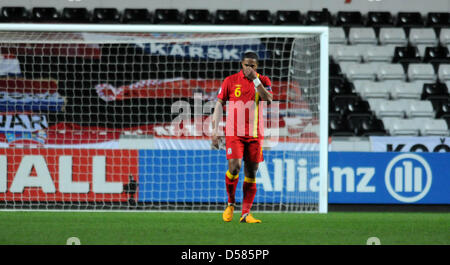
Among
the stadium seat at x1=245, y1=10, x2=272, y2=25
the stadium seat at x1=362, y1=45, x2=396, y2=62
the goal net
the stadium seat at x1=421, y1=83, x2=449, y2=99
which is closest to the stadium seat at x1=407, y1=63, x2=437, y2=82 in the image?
the stadium seat at x1=421, y1=83, x2=449, y2=99

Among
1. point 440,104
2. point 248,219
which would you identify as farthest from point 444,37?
point 248,219

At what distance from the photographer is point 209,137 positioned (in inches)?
418

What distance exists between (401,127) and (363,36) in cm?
284

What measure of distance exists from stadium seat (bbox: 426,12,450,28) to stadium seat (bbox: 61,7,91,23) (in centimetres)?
710

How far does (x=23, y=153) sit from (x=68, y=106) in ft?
4.94

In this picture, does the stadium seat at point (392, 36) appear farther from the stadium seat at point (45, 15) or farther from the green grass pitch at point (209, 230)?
the green grass pitch at point (209, 230)

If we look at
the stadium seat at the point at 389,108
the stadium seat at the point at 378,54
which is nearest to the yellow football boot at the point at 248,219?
the stadium seat at the point at 389,108

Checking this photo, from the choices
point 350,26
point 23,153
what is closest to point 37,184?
point 23,153

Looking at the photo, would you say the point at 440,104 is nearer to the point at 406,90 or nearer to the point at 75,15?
the point at 406,90

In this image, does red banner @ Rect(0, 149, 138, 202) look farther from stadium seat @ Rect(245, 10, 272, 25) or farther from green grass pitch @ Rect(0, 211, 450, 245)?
stadium seat @ Rect(245, 10, 272, 25)

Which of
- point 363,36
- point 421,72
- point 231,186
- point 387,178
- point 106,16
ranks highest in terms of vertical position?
point 106,16

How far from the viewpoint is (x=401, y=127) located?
41.4ft

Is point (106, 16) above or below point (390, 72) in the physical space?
above

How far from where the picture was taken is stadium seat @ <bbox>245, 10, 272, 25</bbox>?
569 inches
